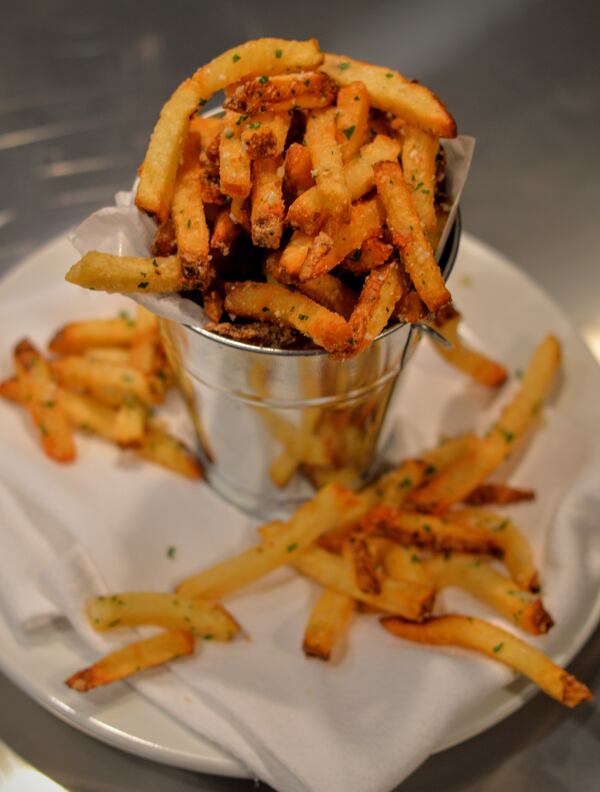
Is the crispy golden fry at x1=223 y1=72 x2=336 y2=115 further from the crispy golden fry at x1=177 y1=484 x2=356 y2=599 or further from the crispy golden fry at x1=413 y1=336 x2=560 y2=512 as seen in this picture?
the crispy golden fry at x1=413 y1=336 x2=560 y2=512

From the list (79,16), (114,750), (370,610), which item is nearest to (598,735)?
(370,610)

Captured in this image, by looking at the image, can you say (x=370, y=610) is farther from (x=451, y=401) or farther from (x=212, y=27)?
(x=212, y=27)

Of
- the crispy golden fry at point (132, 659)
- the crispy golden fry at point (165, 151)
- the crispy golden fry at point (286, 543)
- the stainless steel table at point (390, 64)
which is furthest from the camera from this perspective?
the stainless steel table at point (390, 64)

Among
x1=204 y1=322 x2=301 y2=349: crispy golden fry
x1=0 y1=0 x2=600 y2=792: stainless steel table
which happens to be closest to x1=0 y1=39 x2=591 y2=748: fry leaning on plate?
x1=204 y1=322 x2=301 y2=349: crispy golden fry

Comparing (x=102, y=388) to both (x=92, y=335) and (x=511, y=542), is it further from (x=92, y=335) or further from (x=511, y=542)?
(x=511, y=542)

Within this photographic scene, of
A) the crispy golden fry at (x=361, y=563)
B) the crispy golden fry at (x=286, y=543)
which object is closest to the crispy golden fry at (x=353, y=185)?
the crispy golden fry at (x=286, y=543)

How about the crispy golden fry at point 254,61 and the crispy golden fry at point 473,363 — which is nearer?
the crispy golden fry at point 254,61

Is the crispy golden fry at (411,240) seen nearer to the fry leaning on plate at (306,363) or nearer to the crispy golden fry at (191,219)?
the fry leaning on plate at (306,363)
